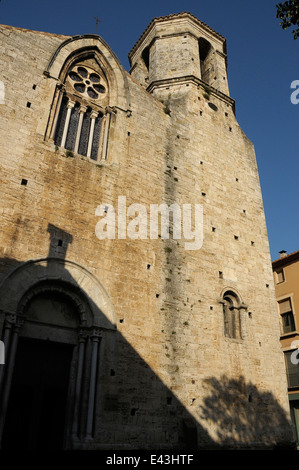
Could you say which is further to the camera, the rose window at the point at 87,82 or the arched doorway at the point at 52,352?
the rose window at the point at 87,82

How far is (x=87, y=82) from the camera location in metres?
12.3

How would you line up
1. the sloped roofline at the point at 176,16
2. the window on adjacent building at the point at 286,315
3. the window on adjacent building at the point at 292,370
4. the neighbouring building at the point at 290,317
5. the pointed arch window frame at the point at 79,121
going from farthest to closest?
1. the window on adjacent building at the point at 286,315
2. the window on adjacent building at the point at 292,370
3. the neighbouring building at the point at 290,317
4. the sloped roofline at the point at 176,16
5. the pointed arch window frame at the point at 79,121

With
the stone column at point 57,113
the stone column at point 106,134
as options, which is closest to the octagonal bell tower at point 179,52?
the stone column at point 106,134

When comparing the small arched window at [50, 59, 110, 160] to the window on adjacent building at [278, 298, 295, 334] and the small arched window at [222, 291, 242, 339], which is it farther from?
the window on adjacent building at [278, 298, 295, 334]

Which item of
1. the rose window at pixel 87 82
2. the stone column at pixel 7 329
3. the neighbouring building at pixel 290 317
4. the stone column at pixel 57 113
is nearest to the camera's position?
the stone column at pixel 7 329

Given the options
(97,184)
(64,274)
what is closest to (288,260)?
(97,184)

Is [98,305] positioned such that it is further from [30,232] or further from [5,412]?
[5,412]

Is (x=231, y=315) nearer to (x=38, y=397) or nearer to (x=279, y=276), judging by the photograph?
(x=38, y=397)

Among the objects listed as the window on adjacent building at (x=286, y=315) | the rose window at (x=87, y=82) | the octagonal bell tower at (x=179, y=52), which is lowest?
the window on adjacent building at (x=286, y=315)

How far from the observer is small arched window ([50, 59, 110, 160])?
10914mm

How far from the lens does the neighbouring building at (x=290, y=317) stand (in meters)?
19.5

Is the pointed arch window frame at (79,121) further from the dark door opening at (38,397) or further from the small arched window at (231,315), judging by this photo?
the small arched window at (231,315)

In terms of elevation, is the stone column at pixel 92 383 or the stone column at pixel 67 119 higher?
the stone column at pixel 67 119
